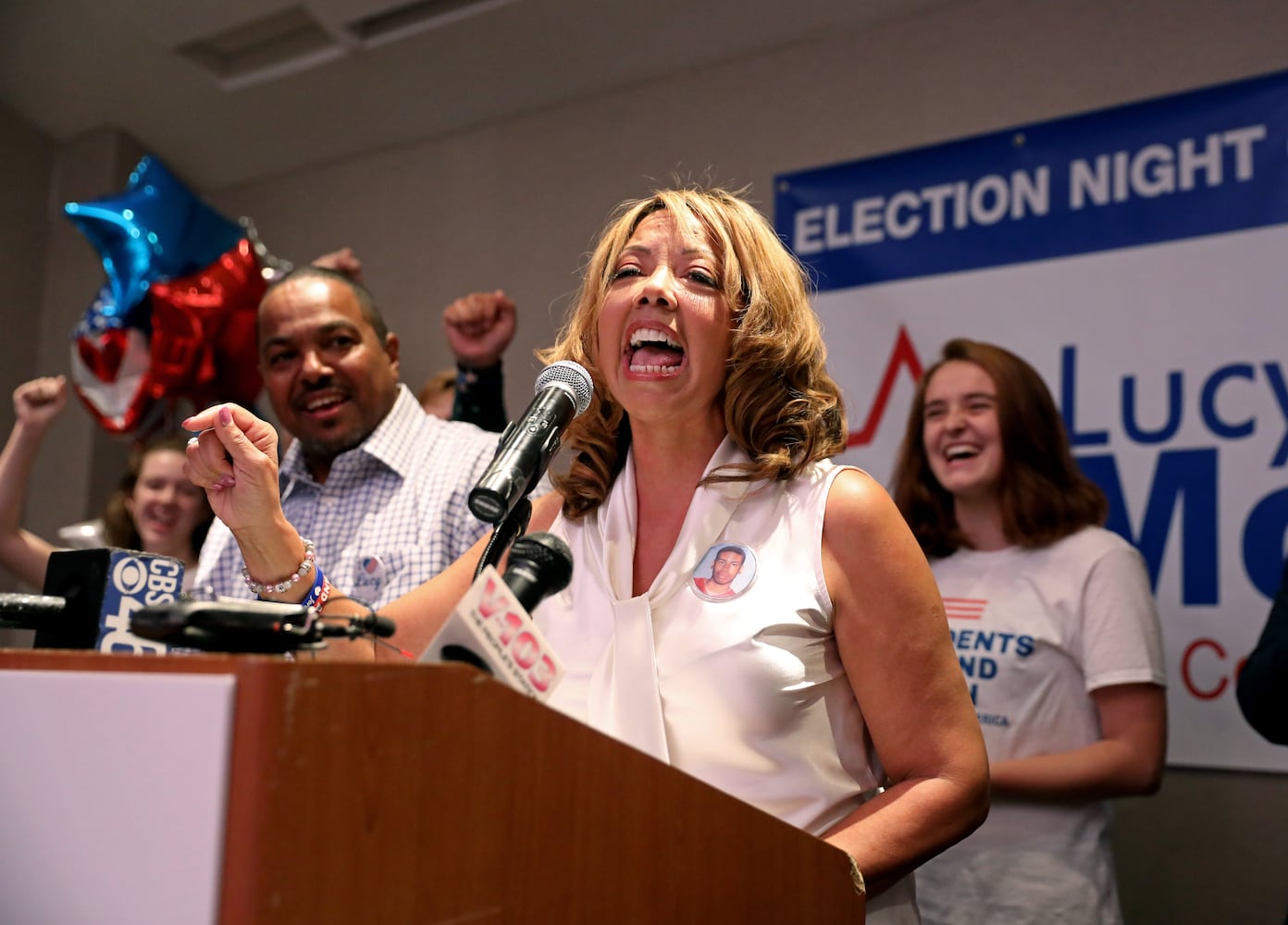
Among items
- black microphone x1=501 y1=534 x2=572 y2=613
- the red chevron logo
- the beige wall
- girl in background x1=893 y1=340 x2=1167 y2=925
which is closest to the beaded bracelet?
black microphone x1=501 y1=534 x2=572 y2=613

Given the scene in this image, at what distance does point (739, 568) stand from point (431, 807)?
2.34 ft

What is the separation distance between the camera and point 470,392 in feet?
9.59

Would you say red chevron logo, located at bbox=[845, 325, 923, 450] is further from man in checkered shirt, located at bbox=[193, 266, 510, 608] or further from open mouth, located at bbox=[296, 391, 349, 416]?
open mouth, located at bbox=[296, 391, 349, 416]

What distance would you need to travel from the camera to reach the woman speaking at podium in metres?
1.31

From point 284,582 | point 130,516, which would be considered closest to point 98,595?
point 284,582

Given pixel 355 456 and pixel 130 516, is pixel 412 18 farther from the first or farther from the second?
pixel 355 456

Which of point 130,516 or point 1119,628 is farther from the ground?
point 130,516

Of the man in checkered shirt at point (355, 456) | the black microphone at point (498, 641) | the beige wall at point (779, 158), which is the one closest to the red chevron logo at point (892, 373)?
the beige wall at point (779, 158)

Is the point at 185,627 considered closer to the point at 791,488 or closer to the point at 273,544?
the point at 273,544

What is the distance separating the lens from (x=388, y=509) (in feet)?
8.04

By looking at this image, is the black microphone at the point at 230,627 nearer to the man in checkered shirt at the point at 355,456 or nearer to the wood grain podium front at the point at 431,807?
the wood grain podium front at the point at 431,807

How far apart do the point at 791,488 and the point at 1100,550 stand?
4.01 feet

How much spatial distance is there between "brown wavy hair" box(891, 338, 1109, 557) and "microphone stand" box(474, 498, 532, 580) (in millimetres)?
1686

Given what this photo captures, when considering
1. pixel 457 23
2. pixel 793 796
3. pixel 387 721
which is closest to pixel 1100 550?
pixel 793 796
